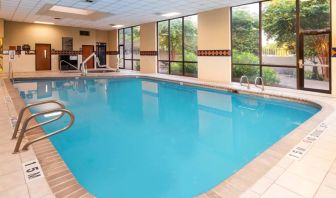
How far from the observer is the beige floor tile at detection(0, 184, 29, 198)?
1.85 metres

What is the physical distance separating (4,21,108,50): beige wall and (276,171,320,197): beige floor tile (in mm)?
14305

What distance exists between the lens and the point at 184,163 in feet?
9.62

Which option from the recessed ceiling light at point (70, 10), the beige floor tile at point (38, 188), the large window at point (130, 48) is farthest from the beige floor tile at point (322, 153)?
the large window at point (130, 48)

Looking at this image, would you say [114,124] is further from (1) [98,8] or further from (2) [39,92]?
(1) [98,8]

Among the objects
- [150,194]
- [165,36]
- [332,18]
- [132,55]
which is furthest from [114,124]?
[132,55]

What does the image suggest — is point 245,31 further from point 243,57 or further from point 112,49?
point 112,49

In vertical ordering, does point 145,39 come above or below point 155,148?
above

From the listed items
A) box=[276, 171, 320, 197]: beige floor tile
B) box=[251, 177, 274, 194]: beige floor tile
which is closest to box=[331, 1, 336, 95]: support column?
box=[276, 171, 320, 197]: beige floor tile

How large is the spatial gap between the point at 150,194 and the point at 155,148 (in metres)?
1.11

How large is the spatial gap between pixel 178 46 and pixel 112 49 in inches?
260

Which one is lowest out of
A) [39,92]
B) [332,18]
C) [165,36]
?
[39,92]

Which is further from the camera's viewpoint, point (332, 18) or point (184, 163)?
point (332, 18)

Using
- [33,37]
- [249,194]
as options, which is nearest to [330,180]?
[249,194]

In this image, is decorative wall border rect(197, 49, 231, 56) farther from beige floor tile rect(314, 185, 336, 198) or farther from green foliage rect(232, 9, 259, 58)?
beige floor tile rect(314, 185, 336, 198)
